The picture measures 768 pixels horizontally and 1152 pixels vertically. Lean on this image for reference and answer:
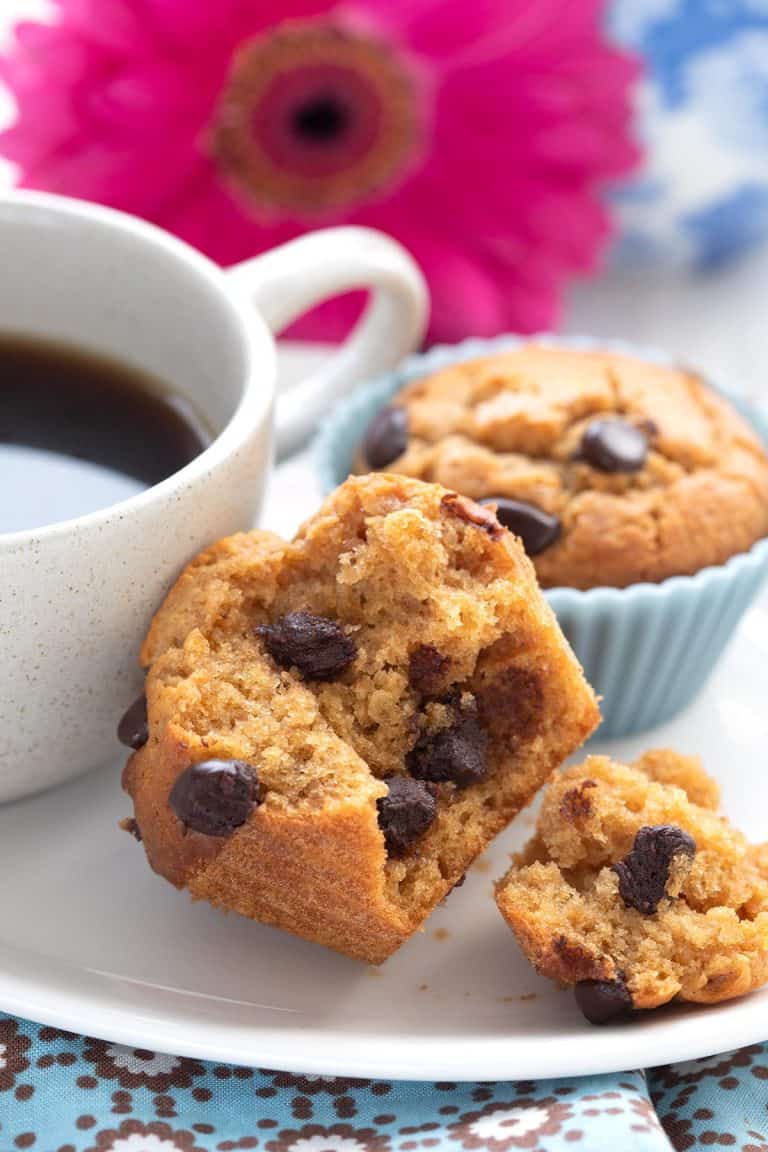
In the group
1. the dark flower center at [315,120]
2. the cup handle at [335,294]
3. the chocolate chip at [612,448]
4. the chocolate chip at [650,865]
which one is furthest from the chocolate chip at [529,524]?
the dark flower center at [315,120]

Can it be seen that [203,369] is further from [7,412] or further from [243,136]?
[243,136]

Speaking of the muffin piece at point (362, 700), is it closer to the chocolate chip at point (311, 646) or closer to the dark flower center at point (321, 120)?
the chocolate chip at point (311, 646)

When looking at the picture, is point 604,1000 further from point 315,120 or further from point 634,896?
point 315,120

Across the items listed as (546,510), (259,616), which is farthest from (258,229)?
(259,616)

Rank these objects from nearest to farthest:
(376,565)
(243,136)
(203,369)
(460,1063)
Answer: (460,1063)
(376,565)
(203,369)
(243,136)

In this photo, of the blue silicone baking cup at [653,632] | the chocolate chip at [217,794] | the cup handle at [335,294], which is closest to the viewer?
the chocolate chip at [217,794]

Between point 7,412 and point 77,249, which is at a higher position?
point 77,249
